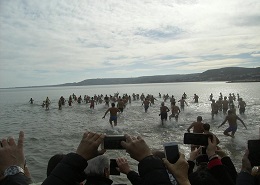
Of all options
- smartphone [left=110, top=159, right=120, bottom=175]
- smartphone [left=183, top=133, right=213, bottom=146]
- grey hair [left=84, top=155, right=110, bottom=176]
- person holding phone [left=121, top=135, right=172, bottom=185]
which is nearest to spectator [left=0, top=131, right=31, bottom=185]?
grey hair [left=84, top=155, right=110, bottom=176]

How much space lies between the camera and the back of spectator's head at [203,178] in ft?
7.97

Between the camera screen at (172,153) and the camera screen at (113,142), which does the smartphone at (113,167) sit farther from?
the camera screen at (172,153)

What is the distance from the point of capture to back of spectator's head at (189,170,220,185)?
2.43m

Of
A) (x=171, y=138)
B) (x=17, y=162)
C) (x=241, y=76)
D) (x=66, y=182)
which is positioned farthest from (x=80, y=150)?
(x=241, y=76)

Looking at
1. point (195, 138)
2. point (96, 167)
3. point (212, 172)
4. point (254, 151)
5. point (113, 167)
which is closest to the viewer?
A: point (254, 151)

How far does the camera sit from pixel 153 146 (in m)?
10.4

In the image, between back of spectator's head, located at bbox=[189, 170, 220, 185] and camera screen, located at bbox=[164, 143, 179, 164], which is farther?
back of spectator's head, located at bbox=[189, 170, 220, 185]

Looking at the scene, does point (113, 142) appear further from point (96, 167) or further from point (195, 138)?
point (195, 138)

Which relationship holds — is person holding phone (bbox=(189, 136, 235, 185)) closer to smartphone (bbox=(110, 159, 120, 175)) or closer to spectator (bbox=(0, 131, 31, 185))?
smartphone (bbox=(110, 159, 120, 175))

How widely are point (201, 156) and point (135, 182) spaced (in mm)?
1055

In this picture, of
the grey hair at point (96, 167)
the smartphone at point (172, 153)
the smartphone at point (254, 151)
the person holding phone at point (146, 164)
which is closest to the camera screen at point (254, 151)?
the smartphone at point (254, 151)

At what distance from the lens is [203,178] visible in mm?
2473

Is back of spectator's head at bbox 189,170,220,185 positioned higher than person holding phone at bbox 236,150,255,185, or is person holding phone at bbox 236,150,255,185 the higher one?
person holding phone at bbox 236,150,255,185

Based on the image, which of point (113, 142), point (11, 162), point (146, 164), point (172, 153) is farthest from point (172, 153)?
point (11, 162)
